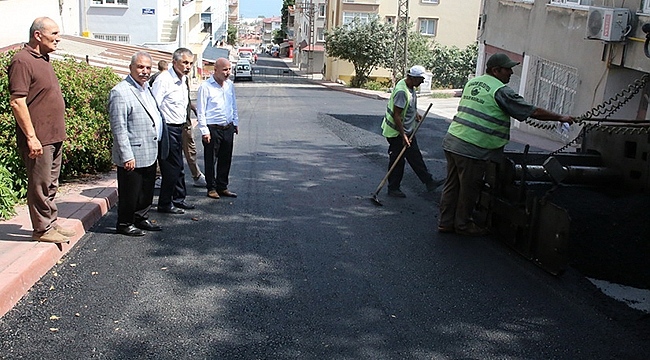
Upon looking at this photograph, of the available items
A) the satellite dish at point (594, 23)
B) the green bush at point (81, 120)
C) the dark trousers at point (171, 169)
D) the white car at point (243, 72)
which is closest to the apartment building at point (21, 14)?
the green bush at point (81, 120)

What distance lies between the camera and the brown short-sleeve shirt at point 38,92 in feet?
16.2

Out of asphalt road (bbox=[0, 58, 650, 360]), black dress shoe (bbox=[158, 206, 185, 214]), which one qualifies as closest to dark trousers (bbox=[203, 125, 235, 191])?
asphalt road (bbox=[0, 58, 650, 360])

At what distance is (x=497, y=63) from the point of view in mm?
6316

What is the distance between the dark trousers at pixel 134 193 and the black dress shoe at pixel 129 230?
0.04 m

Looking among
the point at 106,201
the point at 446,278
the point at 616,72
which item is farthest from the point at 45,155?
the point at 616,72

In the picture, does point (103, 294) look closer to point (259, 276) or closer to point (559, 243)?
point (259, 276)

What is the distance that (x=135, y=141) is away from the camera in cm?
592

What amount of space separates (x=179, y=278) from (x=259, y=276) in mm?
623

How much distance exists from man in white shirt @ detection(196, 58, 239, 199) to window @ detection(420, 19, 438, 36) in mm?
43231

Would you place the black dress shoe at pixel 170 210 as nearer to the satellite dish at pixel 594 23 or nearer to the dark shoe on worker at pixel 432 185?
the dark shoe on worker at pixel 432 185

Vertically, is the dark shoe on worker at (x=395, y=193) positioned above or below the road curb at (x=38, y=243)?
below

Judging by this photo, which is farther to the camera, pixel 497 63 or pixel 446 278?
pixel 497 63

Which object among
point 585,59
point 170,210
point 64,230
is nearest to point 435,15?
point 585,59

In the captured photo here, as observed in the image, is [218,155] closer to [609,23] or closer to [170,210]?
[170,210]
